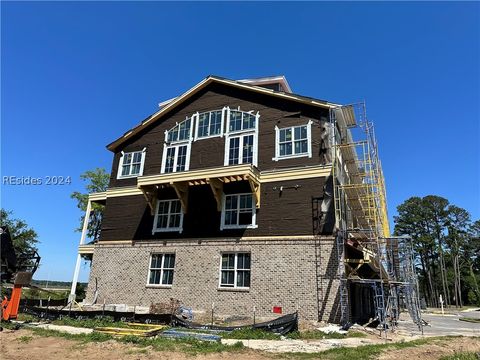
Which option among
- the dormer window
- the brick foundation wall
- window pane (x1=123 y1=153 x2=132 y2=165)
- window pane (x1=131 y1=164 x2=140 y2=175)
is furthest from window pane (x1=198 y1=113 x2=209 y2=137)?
the brick foundation wall

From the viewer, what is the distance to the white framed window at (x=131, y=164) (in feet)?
81.4

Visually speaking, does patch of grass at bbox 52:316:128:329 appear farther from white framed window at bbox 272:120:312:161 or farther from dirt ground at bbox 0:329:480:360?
white framed window at bbox 272:120:312:161

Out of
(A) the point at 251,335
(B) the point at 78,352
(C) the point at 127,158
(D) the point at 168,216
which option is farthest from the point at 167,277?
(B) the point at 78,352

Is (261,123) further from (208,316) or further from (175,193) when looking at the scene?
(208,316)

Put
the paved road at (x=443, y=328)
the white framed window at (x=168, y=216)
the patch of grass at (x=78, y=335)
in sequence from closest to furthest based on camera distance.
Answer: the patch of grass at (x=78, y=335) < the paved road at (x=443, y=328) < the white framed window at (x=168, y=216)

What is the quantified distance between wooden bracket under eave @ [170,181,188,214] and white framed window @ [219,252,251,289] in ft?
12.6

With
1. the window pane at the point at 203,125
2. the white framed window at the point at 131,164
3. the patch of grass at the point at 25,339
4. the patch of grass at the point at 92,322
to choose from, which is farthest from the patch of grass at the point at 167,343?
the window pane at the point at 203,125

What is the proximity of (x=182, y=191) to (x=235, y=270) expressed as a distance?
5.57 metres

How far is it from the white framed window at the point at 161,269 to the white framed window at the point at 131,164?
6.07 meters

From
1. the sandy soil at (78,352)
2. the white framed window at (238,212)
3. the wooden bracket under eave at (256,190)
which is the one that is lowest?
the sandy soil at (78,352)

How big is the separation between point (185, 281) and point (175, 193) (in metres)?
5.34

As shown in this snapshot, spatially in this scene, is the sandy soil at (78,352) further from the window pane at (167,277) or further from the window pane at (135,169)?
the window pane at (135,169)

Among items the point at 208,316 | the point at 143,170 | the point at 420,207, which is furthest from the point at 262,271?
the point at 420,207

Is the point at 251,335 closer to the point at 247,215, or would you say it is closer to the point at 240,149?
the point at 247,215
